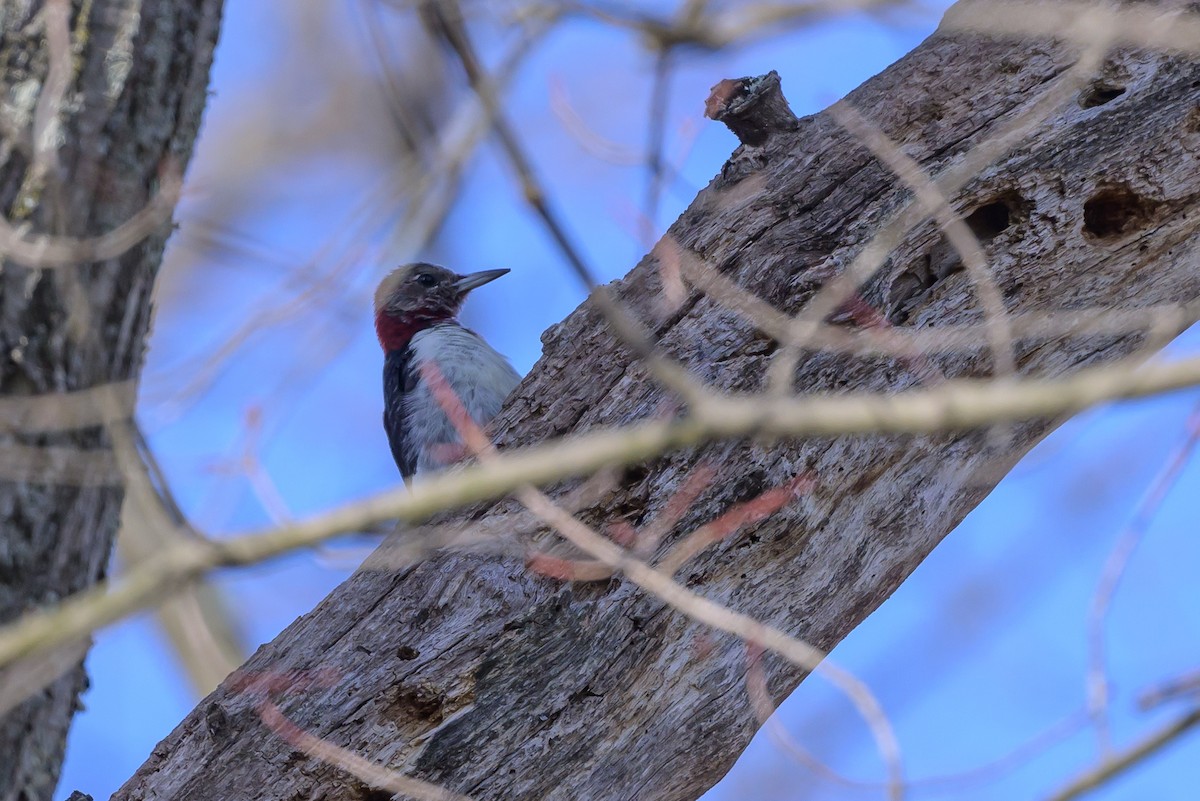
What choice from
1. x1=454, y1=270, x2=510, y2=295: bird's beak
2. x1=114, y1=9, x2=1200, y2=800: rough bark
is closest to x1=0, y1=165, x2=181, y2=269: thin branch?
x1=114, y1=9, x2=1200, y2=800: rough bark

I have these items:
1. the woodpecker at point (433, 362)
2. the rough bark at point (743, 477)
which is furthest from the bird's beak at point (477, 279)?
the rough bark at point (743, 477)

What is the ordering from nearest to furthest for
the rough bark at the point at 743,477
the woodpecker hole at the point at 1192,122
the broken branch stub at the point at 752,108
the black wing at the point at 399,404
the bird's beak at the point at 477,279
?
the rough bark at the point at 743,477
the woodpecker hole at the point at 1192,122
the broken branch stub at the point at 752,108
the black wing at the point at 399,404
the bird's beak at the point at 477,279

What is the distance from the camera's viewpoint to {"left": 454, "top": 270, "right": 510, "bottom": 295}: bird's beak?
6.07 meters

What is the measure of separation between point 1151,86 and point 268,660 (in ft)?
8.76

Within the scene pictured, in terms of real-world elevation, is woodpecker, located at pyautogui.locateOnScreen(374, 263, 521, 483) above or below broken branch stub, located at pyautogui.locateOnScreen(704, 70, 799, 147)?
above

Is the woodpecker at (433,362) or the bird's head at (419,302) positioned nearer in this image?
the woodpecker at (433,362)

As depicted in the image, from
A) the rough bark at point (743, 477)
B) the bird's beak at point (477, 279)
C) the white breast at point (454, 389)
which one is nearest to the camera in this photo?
the rough bark at point (743, 477)

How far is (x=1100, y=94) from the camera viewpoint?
10.8 ft

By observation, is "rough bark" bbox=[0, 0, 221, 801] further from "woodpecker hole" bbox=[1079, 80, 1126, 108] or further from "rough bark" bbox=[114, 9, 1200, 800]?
"woodpecker hole" bbox=[1079, 80, 1126, 108]

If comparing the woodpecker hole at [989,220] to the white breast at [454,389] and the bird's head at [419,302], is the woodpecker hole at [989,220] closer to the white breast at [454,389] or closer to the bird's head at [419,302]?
the white breast at [454,389]

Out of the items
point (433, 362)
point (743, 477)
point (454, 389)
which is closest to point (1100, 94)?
point (743, 477)

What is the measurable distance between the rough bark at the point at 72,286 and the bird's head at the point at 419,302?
3.42 m

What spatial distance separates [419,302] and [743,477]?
361 centimetres

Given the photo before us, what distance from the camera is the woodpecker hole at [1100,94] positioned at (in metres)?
3.26
